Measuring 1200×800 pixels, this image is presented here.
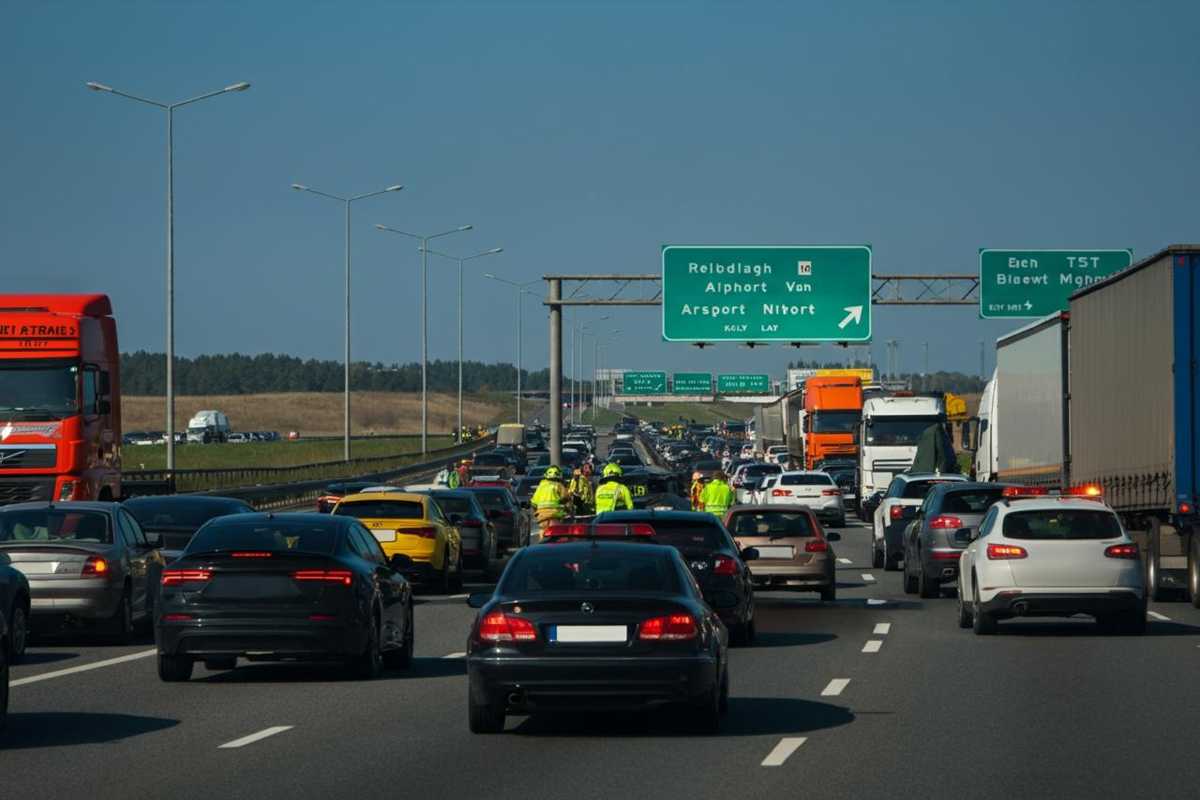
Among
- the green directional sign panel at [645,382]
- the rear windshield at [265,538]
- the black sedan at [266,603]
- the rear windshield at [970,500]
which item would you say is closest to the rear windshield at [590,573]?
the black sedan at [266,603]

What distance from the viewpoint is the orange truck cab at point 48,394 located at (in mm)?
32531

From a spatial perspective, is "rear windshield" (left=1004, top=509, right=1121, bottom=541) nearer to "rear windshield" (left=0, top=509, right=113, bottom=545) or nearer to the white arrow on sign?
"rear windshield" (left=0, top=509, right=113, bottom=545)

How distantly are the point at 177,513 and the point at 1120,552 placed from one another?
12019 millimetres

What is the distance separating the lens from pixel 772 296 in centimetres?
5806

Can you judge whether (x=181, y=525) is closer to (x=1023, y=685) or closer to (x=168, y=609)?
(x=168, y=609)

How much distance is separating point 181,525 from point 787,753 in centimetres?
1601

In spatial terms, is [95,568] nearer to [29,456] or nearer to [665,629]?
[665,629]

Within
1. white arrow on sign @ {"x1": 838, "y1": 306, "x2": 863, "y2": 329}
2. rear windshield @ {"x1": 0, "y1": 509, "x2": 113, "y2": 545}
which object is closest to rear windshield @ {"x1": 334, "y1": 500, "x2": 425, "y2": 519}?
rear windshield @ {"x1": 0, "y1": 509, "x2": 113, "y2": 545}

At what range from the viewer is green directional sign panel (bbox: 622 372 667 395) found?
166 meters

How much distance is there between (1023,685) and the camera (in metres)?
17.7

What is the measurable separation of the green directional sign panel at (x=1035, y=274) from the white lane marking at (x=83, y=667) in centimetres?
4033

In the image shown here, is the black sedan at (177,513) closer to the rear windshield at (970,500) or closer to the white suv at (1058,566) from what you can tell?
the rear windshield at (970,500)

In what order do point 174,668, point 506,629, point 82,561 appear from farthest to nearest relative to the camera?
1. point 82,561
2. point 174,668
3. point 506,629

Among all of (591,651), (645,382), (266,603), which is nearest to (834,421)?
(266,603)
